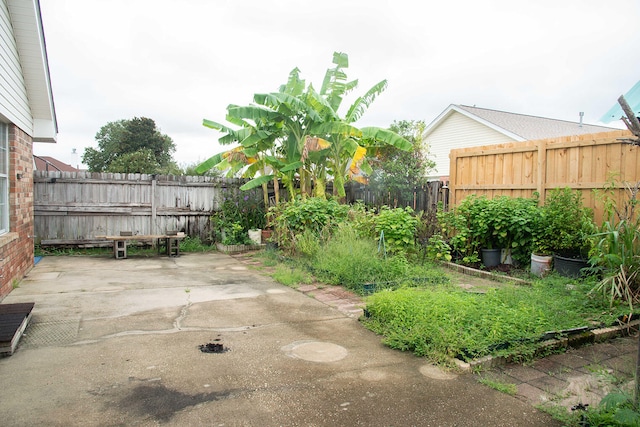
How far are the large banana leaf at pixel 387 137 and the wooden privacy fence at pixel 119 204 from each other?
4.03 metres

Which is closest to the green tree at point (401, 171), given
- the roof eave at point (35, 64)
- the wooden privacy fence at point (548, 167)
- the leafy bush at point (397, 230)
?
the wooden privacy fence at point (548, 167)

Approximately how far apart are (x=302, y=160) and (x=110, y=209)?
512cm

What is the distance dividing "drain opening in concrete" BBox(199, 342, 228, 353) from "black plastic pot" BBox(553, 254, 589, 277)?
519 centimetres

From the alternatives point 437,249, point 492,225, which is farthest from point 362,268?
point 492,225

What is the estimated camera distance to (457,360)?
348 cm

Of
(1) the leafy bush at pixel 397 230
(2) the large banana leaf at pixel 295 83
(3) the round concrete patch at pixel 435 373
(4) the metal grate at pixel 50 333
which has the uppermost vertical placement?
(2) the large banana leaf at pixel 295 83

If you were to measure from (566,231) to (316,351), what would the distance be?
4786 millimetres

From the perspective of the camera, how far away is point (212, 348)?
12.5 ft

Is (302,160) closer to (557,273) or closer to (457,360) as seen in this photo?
(557,273)

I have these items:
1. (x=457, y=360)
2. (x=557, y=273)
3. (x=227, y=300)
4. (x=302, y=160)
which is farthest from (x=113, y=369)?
(x=302, y=160)

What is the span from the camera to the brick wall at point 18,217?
587cm

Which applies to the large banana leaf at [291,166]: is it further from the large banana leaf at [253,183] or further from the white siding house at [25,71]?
the white siding house at [25,71]

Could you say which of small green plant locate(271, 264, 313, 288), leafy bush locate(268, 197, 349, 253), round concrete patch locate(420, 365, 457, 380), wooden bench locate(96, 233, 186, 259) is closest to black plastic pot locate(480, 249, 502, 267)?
leafy bush locate(268, 197, 349, 253)

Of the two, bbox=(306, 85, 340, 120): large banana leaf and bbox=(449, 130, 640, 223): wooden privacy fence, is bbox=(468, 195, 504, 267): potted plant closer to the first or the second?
bbox=(449, 130, 640, 223): wooden privacy fence
